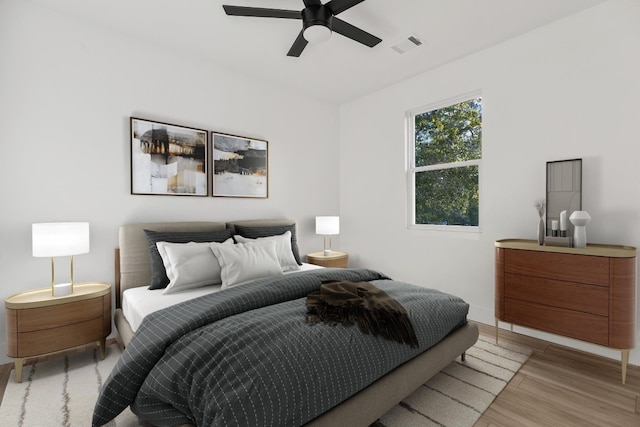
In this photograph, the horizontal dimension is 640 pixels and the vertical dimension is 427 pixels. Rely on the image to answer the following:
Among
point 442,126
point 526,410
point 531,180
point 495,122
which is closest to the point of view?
point 526,410

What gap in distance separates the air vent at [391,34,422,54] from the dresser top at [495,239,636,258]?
6.41ft

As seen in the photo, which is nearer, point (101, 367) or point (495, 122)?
point (101, 367)

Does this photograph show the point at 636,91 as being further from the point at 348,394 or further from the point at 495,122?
the point at 348,394

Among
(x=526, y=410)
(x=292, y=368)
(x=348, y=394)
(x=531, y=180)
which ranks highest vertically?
(x=531, y=180)

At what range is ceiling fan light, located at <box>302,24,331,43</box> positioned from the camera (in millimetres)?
2088

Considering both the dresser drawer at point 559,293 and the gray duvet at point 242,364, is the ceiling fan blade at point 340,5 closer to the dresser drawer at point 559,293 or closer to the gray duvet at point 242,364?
the gray duvet at point 242,364

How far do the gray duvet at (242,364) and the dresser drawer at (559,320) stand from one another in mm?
1151

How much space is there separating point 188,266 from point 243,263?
0.41m

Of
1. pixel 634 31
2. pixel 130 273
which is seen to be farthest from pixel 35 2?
pixel 634 31

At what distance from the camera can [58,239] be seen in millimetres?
2148

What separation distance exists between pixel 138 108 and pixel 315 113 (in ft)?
7.30

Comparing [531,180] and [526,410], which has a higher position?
[531,180]

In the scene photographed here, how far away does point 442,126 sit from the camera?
3.61 metres

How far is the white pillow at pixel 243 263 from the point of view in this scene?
247 cm
